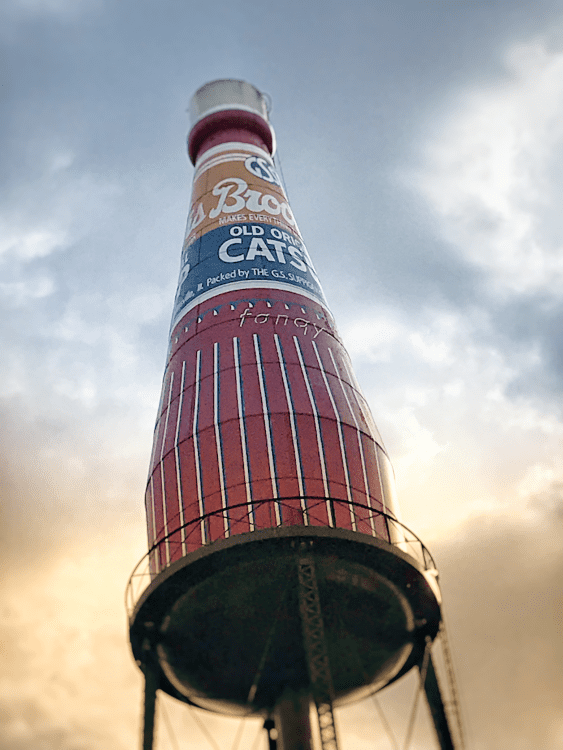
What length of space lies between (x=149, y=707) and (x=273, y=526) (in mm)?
5743

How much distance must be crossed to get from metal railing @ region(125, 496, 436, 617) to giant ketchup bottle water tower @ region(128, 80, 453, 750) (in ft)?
0.16

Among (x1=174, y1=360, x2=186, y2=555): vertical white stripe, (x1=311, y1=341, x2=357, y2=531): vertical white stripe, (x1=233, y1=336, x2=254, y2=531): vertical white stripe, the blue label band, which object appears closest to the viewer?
(x1=233, y1=336, x2=254, y2=531): vertical white stripe

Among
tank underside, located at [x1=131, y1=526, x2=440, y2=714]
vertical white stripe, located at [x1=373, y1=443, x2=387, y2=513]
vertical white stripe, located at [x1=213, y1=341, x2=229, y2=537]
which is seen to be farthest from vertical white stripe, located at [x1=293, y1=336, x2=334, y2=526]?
vertical white stripe, located at [x1=213, y1=341, x2=229, y2=537]

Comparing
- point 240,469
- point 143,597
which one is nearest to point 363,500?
point 240,469

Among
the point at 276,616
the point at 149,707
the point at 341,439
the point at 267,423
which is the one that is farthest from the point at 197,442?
the point at 149,707

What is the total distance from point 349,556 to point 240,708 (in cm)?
697

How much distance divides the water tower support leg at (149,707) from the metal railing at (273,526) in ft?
6.12

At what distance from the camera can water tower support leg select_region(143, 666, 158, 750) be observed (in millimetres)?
19453

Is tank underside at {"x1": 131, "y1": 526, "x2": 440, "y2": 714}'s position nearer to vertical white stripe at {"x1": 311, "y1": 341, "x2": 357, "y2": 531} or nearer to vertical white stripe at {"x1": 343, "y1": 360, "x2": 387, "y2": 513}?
vertical white stripe at {"x1": 311, "y1": 341, "x2": 357, "y2": 531}

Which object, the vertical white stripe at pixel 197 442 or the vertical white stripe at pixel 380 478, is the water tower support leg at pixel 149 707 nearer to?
the vertical white stripe at pixel 197 442

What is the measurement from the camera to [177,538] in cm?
2084

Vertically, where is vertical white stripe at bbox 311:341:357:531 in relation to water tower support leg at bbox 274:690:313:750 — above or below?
above

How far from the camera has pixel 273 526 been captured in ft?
64.2

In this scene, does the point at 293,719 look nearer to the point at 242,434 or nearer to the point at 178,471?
the point at 178,471
